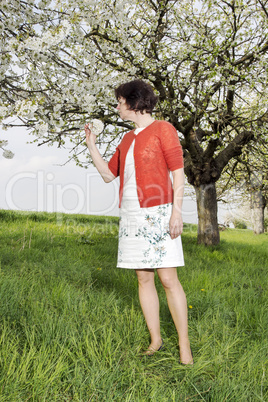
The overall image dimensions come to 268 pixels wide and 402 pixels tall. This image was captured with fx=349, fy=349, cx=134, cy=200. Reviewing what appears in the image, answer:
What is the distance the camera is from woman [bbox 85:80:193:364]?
8.93 feet

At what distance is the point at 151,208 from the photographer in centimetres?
277

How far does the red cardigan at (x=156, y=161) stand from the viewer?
275cm

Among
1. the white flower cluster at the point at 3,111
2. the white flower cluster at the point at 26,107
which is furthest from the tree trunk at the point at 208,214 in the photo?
the white flower cluster at the point at 26,107

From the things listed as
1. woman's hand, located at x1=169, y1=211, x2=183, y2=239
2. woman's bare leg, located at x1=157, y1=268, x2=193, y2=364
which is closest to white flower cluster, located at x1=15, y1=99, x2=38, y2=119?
woman's hand, located at x1=169, y1=211, x2=183, y2=239

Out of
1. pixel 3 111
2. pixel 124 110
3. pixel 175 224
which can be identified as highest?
pixel 3 111

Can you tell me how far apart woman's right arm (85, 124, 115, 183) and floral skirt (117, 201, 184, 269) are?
49cm

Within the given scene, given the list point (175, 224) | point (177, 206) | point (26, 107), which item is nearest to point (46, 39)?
point (26, 107)

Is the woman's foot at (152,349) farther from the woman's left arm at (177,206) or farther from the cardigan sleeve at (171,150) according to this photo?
the cardigan sleeve at (171,150)

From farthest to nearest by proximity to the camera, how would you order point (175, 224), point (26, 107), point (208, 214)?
point (208, 214), point (26, 107), point (175, 224)

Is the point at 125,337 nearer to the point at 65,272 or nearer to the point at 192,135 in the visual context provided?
the point at 65,272

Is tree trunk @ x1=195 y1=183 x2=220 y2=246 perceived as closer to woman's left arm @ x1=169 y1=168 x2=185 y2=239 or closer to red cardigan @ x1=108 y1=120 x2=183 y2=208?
red cardigan @ x1=108 y1=120 x2=183 y2=208

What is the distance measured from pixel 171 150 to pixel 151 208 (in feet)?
1.59

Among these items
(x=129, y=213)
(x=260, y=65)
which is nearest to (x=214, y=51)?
(x=260, y=65)

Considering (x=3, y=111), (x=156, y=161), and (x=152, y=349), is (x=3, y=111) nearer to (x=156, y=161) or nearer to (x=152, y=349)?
(x=156, y=161)
